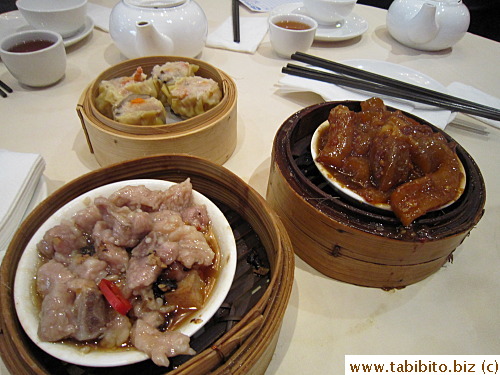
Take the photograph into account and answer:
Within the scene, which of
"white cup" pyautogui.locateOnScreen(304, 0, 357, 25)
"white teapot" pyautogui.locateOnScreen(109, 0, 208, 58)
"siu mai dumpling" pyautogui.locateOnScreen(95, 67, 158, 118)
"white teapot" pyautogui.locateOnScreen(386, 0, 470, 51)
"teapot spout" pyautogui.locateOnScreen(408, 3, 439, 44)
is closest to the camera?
"siu mai dumpling" pyautogui.locateOnScreen(95, 67, 158, 118)

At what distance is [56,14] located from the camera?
98.0 inches

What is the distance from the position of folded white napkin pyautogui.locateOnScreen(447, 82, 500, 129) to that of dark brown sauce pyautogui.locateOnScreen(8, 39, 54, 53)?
2.74 m

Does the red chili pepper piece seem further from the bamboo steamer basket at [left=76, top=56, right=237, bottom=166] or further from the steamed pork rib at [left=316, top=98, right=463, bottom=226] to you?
the steamed pork rib at [left=316, top=98, right=463, bottom=226]

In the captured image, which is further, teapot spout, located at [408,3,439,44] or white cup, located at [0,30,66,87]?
teapot spout, located at [408,3,439,44]

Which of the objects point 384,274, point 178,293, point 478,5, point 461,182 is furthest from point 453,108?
point 478,5

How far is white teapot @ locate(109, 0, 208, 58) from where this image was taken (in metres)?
2.19

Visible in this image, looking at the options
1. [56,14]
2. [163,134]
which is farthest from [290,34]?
[56,14]

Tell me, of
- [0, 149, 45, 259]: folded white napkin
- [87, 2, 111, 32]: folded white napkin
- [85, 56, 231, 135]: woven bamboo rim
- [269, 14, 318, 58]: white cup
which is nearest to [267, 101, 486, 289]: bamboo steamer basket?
[85, 56, 231, 135]: woven bamboo rim

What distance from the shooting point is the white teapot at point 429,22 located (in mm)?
2623

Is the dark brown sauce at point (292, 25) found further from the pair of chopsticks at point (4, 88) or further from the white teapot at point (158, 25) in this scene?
the pair of chopsticks at point (4, 88)

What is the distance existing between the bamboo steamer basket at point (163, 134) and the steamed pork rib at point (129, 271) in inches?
15.6

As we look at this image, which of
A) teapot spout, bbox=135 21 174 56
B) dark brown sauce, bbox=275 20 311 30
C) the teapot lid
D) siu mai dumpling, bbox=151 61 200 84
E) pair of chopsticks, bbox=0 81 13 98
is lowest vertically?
pair of chopsticks, bbox=0 81 13 98

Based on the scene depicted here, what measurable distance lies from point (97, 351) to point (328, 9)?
2.95 m

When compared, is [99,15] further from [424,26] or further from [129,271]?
[129,271]
